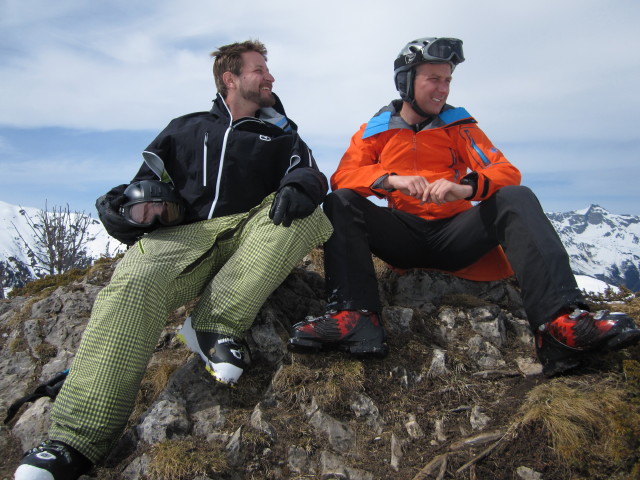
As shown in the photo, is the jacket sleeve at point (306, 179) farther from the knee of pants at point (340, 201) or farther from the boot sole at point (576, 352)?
the boot sole at point (576, 352)

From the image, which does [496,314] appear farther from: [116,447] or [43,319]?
[43,319]

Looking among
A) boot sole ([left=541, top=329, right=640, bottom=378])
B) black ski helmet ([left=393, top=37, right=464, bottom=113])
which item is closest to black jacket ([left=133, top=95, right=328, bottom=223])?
black ski helmet ([left=393, top=37, right=464, bottom=113])

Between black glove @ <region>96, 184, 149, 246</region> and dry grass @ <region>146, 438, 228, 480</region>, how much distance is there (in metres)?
2.10

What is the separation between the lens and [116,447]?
3.79 metres

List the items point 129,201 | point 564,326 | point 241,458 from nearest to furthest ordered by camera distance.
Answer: point 241,458 → point 564,326 → point 129,201

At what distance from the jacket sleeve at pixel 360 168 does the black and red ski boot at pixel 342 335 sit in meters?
1.34

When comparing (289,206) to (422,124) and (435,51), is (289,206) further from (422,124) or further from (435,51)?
(435,51)

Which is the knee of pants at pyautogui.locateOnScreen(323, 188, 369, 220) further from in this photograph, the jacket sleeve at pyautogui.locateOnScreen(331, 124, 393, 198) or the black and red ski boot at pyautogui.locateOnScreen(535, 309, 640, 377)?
the black and red ski boot at pyautogui.locateOnScreen(535, 309, 640, 377)

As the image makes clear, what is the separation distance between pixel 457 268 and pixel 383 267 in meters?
1.12

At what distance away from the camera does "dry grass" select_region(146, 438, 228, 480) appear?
3.29 meters

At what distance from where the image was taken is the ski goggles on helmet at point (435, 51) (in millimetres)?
5305

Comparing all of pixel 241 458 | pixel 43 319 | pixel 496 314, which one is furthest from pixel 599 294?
pixel 43 319

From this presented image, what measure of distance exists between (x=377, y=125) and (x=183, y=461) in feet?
12.8

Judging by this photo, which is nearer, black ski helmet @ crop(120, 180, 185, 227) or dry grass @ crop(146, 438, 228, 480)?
dry grass @ crop(146, 438, 228, 480)
